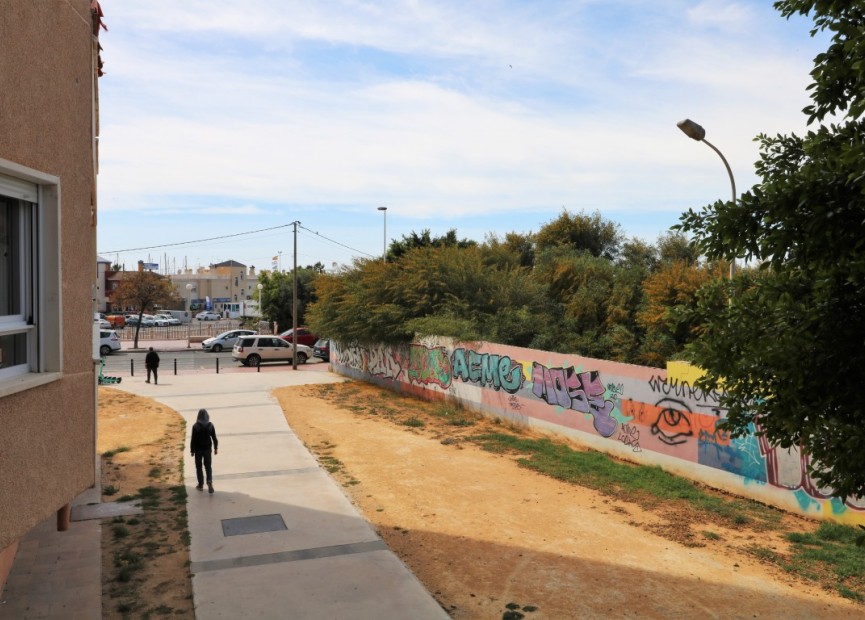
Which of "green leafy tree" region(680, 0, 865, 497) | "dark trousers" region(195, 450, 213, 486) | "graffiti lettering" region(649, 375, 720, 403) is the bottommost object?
"dark trousers" region(195, 450, 213, 486)

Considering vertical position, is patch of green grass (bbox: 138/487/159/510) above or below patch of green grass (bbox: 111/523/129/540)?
above

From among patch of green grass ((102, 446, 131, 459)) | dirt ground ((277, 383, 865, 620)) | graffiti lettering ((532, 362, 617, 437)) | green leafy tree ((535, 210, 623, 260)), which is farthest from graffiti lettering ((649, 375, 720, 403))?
green leafy tree ((535, 210, 623, 260))

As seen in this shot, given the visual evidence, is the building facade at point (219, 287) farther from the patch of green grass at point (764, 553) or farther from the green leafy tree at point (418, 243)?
the patch of green grass at point (764, 553)

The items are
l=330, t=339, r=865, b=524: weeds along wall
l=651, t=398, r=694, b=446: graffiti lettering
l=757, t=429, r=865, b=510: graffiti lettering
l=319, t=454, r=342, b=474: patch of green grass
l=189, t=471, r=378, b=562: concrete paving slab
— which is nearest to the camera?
l=189, t=471, r=378, b=562: concrete paving slab

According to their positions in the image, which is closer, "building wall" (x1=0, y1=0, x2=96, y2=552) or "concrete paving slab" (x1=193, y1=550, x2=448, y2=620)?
"building wall" (x1=0, y1=0, x2=96, y2=552)

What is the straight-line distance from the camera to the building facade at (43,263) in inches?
165

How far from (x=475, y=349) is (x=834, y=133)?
51.7 ft

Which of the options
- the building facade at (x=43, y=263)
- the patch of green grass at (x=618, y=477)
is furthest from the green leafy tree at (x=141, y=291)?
the building facade at (x=43, y=263)

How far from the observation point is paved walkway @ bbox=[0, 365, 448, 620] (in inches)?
294

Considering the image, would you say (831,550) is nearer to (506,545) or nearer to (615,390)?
(506,545)

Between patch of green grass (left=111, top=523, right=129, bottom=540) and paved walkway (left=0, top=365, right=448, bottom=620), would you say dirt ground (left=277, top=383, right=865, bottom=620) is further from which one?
patch of green grass (left=111, top=523, right=129, bottom=540)

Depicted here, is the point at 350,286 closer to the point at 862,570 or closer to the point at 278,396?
the point at 278,396

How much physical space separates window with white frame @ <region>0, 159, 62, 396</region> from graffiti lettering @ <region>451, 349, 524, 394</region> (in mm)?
14017

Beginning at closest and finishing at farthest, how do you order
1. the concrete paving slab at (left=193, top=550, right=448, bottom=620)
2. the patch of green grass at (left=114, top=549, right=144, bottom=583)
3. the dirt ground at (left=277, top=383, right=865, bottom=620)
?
1. the concrete paving slab at (left=193, top=550, right=448, bottom=620)
2. the dirt ground at (left=277, top=383, right=865, bottom=620)
3. the patch of green grass at (left=114, top=549, right=144, bottom=583)
